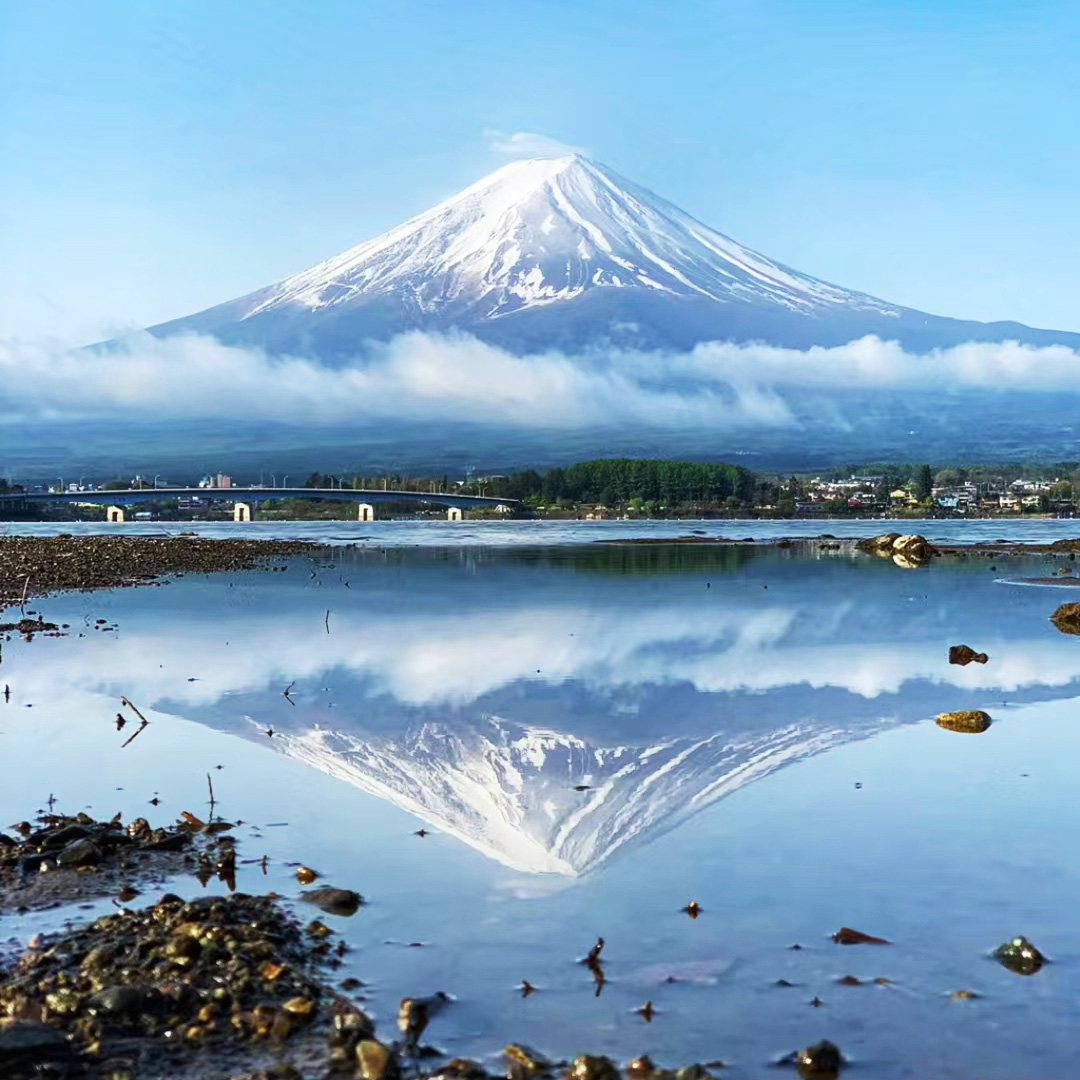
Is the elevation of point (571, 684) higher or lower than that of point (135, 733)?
lower

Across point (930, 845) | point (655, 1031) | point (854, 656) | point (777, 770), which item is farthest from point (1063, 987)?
point (854, 656)

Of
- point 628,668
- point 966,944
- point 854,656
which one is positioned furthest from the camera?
point 854,656

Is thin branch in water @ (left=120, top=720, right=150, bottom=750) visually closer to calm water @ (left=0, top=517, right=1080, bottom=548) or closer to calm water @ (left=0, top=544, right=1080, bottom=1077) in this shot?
calm water @ (left=0, top=544, right=1080, bottom=1077)

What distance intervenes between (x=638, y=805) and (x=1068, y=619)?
59.8 feet

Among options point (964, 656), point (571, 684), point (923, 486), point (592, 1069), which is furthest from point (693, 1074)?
point (923, 486)

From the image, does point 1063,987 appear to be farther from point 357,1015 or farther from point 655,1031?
point 357,1015

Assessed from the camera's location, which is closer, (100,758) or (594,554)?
(100,758)

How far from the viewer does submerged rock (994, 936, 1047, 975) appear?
23.8 feet

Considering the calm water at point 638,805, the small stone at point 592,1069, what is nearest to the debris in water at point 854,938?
the calm water at point 638,805

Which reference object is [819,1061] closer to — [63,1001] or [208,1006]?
[208,1006]

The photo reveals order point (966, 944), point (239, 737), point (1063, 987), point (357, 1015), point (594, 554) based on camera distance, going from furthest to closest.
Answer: point (594, 554) < point (239, 737) < point (966, 944) < point (1063, 987) < point (357, 1015)

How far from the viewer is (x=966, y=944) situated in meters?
7.64

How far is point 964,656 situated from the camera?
Result: 21562mm

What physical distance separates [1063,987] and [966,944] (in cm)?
72
